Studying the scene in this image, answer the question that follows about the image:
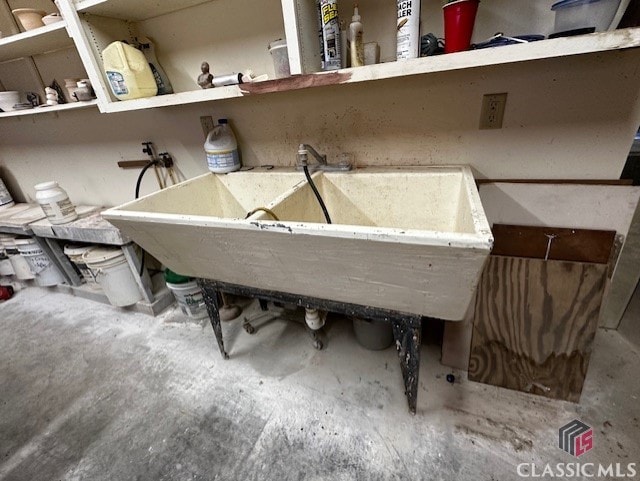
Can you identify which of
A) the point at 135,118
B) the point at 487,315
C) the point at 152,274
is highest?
the point at 135,118

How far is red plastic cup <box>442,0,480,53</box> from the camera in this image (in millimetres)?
802

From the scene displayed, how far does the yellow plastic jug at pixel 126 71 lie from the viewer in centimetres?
123

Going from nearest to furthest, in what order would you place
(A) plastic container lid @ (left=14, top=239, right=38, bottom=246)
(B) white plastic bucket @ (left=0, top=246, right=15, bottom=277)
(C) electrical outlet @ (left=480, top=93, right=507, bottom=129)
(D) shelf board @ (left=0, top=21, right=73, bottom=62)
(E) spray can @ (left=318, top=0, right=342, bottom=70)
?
1. (E) spray can @ (left=318, top=0, right=342, bottom=70)
2. (C) electrical outlet @ (left=480, top=93, right=507, bottom=129)
3. (D) shelf board @ (left=0, top=21, right=73, bottom=62)
4. (A) plastic container lid @ (left=14, top=239, right=38, bottom=246)
5. (B) white plastic bucket @ (left=0, top=246, right=15, bottom=277)

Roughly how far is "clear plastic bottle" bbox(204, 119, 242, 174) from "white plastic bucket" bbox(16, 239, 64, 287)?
1.67 metres

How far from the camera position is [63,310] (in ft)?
7.11

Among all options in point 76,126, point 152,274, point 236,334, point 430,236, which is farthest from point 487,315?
point 76,126

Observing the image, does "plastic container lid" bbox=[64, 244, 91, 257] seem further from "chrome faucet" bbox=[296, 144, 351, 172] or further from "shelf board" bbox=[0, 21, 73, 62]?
"chrome faucet" bbox=[296, 144, 351, 172]

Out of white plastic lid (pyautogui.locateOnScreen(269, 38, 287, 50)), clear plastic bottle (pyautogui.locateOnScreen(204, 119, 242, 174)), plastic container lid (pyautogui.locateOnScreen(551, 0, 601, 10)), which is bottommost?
clear plastic bottle (pyautogui.locateOnScreen(204, 119, 242, 174))

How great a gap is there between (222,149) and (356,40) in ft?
2.69

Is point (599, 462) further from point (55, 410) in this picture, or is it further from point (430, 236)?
point (55, 410)

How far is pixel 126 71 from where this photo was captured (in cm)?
124

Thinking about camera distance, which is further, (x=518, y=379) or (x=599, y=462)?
(x=518, y=379)

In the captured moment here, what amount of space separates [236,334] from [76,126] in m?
1.81

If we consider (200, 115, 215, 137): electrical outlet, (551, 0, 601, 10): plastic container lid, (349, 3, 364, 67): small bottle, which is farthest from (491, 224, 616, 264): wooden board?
(200, 115, 215, 137): electrical outlet
